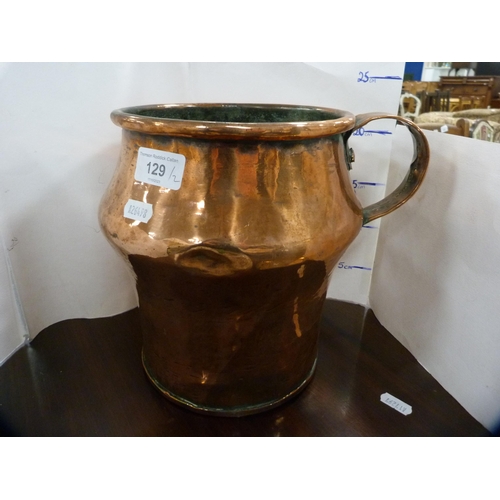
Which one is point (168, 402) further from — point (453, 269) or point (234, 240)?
point (453, 269)

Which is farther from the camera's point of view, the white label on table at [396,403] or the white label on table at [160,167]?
the white label on table at [396,403]

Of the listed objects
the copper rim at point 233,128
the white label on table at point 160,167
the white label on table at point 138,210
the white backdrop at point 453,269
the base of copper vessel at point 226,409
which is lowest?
the base of copper vessel at point 226,409

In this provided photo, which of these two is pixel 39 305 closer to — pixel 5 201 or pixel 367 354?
pixel 5 201

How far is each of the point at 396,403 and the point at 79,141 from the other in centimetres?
75

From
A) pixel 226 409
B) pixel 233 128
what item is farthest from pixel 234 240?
pixel 226 409

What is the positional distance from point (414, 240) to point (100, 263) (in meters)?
0.65

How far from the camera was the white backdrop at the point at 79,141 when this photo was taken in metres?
0.74

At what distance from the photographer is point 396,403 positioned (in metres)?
0.71

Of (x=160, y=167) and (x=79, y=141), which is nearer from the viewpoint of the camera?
(x=160, y=167)

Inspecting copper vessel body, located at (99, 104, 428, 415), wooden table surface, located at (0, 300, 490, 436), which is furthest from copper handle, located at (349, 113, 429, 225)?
wooden table surface, located at (0, 300, 490, 436)

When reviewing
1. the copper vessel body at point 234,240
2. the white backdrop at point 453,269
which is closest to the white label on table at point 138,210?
the copper vessel body at point 234,240

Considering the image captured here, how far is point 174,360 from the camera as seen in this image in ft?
2.14

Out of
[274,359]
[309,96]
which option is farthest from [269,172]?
[309,96]

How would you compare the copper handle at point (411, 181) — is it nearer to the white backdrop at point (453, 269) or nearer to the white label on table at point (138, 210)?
the white backdrop at point (453, 269)
